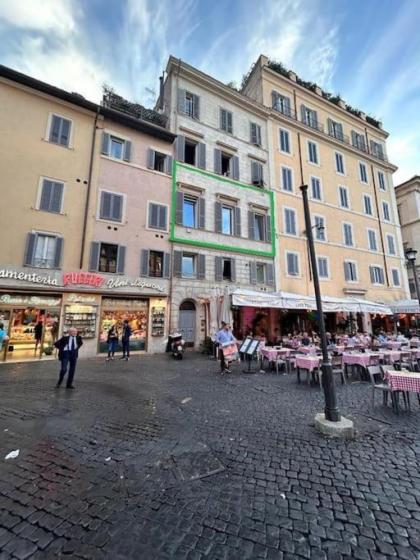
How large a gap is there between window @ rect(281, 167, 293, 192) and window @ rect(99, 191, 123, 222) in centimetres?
1317

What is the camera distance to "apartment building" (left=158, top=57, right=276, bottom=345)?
53.2 feet

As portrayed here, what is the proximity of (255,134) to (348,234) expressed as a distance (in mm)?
11882

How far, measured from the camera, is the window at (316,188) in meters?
22.3

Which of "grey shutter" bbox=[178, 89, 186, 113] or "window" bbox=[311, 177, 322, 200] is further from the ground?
"grey shutter" bbox=[178, 89, 186, 113]

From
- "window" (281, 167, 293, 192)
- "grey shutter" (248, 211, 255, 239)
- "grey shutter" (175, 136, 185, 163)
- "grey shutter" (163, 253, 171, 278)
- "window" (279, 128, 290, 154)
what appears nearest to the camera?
"grey shutter" (163, 253, 171, 278)

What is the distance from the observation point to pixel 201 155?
18391 millimetres

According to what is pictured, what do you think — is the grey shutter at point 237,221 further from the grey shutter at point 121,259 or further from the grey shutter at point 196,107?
the grey shutter at point 121,259

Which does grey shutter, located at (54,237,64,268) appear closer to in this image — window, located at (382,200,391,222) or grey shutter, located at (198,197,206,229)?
grey shutter, located at (198,197,206,229)

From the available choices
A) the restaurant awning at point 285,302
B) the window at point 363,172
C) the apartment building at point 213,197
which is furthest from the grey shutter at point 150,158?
the window at point 363,172

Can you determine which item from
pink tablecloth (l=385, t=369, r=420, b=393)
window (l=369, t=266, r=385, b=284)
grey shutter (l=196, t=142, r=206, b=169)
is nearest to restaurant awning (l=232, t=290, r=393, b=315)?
pink tablecloth (l=385, t=369, r=420, b=393)

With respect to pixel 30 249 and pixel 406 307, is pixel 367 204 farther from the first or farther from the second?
pixel 30 249

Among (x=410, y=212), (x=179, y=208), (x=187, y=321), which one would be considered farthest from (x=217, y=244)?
(x=410, y=212)

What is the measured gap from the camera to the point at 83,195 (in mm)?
14234

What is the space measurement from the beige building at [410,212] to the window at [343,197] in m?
10.4
